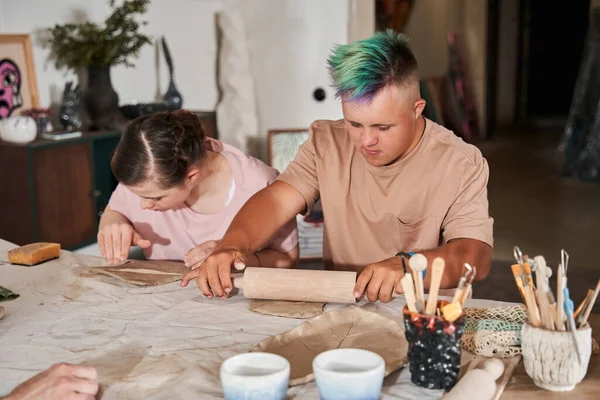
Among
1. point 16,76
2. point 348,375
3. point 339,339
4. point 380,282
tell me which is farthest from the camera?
point 16,76

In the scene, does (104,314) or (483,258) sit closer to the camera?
(104,314)

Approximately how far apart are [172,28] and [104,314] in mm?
3737

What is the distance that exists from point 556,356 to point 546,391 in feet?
0.24

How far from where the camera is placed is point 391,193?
2.00 metres

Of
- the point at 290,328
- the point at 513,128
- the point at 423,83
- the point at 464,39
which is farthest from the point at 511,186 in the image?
the point at 290,328

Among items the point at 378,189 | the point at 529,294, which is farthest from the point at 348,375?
the point at 378,189

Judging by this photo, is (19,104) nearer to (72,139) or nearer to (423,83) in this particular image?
(72,139)

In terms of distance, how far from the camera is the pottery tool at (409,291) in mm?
1158

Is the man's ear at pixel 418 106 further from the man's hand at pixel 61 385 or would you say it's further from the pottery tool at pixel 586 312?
the man's hand at pixel 61 385

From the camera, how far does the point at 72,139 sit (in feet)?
12.0

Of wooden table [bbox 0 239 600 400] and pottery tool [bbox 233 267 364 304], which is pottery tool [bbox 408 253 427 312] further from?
pottery tool [bbox 233 267 364 304]

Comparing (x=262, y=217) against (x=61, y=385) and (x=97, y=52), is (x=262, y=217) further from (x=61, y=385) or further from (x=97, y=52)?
(x=97, y=52)

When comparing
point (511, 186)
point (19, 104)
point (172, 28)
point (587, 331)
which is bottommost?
point (511, 186)

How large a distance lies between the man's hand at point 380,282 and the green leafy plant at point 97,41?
2953 mm
